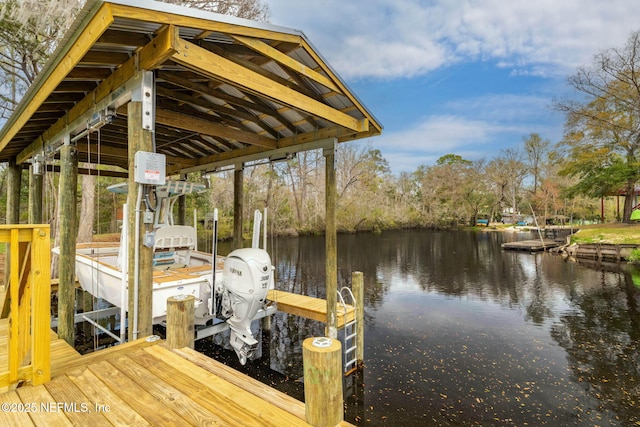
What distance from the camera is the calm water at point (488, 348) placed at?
4.11 m

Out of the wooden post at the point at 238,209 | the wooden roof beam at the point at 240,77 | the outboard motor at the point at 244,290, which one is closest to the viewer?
the wooden roof beam at the point at 240,77

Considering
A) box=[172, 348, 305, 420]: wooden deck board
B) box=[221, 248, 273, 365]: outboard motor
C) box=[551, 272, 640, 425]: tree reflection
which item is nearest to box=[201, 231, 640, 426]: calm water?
box=[551, 272, 640, 425]: tree reflection

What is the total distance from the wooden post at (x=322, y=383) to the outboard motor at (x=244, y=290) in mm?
2130

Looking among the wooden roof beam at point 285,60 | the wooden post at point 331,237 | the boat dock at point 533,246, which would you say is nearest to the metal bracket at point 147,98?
the wooden roof beam at point 285,60

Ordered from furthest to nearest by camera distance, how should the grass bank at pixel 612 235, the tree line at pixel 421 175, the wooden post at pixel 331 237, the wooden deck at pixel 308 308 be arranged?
the grass bank at pixel 612 235, the tree line at pixel 421 175, the wooden deck at pixel 308 308, the wooden post at pixel 331 237

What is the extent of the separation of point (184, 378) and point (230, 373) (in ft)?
0.90

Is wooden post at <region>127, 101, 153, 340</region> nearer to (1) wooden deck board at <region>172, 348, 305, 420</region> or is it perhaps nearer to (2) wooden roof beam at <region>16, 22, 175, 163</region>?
(2) wooden roof beam at <region>16, 22, 175, 163</region>

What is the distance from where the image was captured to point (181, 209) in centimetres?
813

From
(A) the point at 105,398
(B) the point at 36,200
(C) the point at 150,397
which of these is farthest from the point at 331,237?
(B) the point at 36,200

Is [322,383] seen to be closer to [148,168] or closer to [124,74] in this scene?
[148,168]

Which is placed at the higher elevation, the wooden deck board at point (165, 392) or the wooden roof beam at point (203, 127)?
the wooden roof beam at point (203, 127)

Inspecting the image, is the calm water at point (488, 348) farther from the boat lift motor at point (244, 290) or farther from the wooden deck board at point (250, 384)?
the wooden deck board at point (250, 384)

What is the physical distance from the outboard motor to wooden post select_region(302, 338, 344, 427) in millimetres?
2130

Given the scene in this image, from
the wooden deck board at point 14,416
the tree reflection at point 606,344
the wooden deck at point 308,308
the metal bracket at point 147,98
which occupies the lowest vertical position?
the tree reflection at point 606,344
